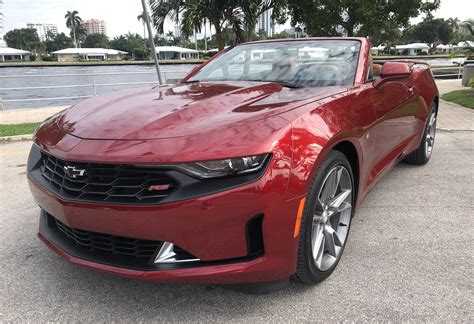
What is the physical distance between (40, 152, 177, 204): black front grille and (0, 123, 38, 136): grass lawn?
20.2ft

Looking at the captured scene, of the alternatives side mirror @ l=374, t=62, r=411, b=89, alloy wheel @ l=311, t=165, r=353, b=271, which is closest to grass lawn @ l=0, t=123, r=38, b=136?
side mirror @ l=374, t=62, r=411, b=89

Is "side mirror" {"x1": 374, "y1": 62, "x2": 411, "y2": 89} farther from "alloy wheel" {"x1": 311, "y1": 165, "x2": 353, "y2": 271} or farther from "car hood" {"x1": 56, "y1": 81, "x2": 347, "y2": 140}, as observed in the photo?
"alloy wheel" {"x1": 311, "y1": 165, "x2": 353, "y2": 271}

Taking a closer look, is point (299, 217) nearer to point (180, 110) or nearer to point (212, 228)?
point (212, 228)

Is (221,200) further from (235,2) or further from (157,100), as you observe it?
(235,2)

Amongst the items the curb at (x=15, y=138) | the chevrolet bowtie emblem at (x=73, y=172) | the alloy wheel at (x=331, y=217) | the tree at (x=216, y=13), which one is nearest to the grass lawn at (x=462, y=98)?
the tree at (x=216, y=13)

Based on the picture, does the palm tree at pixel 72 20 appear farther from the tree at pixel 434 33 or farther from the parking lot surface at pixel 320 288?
the parking lot surface at pixel 320 288

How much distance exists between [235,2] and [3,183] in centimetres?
819

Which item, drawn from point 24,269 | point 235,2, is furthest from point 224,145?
point 235,2

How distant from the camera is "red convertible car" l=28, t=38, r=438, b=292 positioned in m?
1.90

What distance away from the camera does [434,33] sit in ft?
302

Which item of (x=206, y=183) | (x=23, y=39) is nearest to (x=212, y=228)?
(x=206, y=183)

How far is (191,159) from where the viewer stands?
190 cm

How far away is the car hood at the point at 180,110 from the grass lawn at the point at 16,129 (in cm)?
525

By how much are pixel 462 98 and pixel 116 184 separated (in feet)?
37.6
